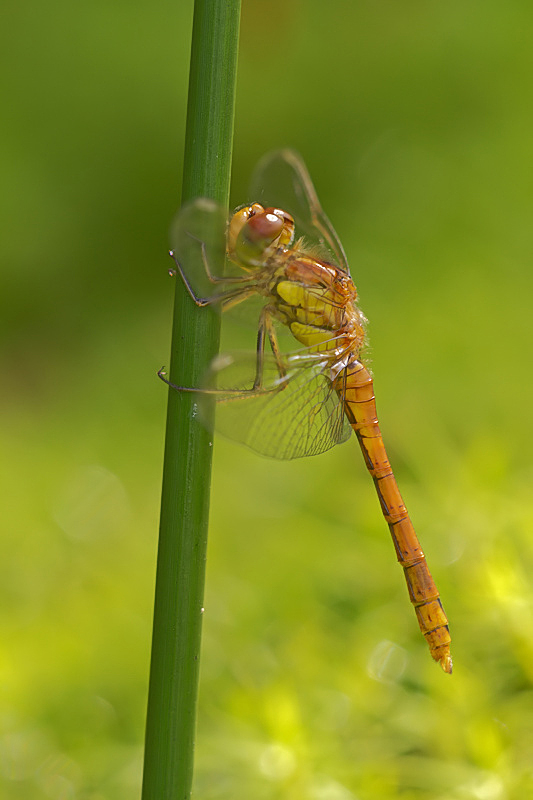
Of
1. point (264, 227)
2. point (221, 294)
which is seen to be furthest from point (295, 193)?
point (221, 294)

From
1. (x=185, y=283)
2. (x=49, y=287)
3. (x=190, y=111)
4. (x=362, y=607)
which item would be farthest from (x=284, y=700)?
(x=49, y=287)

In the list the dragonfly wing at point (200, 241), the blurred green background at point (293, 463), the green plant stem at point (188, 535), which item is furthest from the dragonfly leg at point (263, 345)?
the blurred green background at point (293, 463)

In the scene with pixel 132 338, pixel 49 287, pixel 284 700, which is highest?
pixel 49 287

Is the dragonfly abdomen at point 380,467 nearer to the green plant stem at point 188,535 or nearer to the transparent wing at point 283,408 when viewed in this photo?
the transparent wing at point 283,408

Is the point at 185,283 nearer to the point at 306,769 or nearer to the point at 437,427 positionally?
the point at 306,769

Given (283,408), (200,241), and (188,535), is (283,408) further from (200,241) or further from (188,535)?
(188,535)
